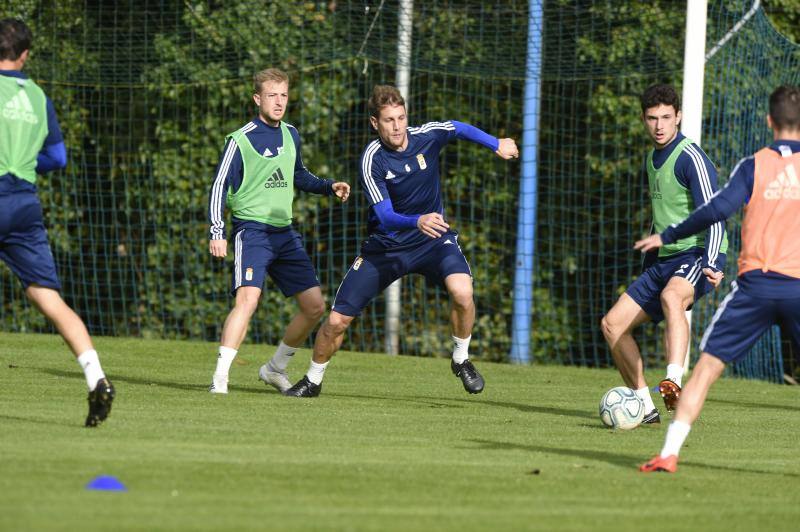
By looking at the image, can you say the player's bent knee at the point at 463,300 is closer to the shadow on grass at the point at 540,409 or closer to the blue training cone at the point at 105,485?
the shadow on grass at the point at 540,409

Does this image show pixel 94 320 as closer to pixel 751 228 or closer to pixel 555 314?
pixel 555 314

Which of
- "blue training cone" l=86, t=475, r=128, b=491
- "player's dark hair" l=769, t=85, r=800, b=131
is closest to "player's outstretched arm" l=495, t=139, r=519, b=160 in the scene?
"player's dark hair" l=769, t=85, r=800, b=131

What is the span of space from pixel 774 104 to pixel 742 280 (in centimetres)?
84

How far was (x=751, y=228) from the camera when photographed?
6383 mm

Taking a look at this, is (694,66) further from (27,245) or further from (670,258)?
(27,245)

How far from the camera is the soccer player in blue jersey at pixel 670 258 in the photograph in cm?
863

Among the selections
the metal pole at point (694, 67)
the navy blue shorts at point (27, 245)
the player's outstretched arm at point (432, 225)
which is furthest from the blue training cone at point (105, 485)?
the metal pole at point (694, 67)

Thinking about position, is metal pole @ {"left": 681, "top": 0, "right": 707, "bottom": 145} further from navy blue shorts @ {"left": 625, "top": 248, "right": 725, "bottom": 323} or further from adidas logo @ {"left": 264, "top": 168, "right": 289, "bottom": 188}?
adidas logo @ {"left": 264, "top": 168, "right": 289, "bottom": 188}

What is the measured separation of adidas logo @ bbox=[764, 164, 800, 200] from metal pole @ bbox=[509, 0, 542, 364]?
929 centimetres

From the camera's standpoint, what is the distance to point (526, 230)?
1591 cm

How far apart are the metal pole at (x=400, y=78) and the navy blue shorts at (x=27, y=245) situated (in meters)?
8.01

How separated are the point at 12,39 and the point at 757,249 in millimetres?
3969

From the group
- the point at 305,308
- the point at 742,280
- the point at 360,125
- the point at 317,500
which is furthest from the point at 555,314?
the point at 317,500

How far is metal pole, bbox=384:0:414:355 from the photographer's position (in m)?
15.4
